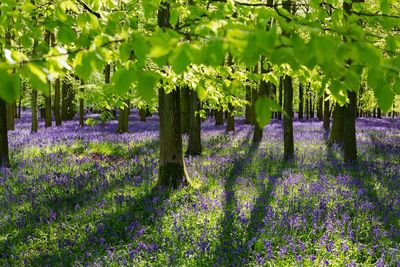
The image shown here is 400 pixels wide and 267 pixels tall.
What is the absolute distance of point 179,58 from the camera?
1987mm

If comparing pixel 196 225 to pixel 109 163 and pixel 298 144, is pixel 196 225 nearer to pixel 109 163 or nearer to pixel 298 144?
pixel 109 163

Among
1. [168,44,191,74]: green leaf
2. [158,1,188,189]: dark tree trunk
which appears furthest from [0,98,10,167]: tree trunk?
[168,44,191,74]: green leaf

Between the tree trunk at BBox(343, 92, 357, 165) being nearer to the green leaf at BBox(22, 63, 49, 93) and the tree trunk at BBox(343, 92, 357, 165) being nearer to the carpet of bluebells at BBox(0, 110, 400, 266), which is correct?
the carpet of bluebells at BBox(0, 110, 400, 266)

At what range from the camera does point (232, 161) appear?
11.6 meters

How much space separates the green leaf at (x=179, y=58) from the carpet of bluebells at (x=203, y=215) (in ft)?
11.7

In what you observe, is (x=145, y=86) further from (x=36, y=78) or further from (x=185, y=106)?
(x=185, y=106)

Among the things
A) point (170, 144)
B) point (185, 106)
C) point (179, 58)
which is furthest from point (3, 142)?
point (179, 58)

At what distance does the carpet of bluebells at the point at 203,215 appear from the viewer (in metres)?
5.29

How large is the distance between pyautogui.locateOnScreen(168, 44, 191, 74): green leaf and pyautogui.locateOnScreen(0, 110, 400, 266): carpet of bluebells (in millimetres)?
3561

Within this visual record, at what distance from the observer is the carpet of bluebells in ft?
17.4

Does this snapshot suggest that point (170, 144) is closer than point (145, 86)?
No

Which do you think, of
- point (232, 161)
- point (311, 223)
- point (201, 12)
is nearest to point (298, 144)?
point (232, 161)

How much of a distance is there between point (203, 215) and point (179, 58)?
4.95 meters

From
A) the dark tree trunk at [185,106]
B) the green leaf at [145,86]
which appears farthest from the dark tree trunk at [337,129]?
the green leaf at [145,86]
